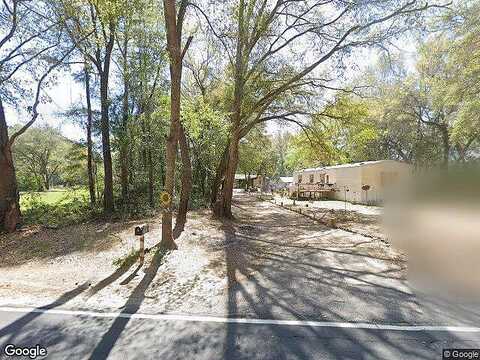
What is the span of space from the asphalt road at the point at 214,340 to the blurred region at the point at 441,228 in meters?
1.51

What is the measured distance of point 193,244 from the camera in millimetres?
8578

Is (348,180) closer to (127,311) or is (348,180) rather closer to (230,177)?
(230,177)

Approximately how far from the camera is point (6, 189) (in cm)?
1143

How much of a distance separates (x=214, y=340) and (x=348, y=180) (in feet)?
69.4

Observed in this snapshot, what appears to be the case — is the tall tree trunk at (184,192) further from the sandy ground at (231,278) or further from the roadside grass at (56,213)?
the roadside grass at (56,213)

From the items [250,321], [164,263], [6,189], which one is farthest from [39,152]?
[250,321]

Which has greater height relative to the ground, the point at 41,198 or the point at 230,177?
the point at 230,177

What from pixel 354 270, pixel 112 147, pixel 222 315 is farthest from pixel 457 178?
pixel 112 147

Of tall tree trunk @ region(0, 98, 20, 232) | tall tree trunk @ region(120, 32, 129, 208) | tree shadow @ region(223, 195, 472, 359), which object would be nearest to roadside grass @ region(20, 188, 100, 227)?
tall tree trunk @ region(0, 98, 20, 232)

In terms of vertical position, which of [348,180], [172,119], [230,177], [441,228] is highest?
[172,119]

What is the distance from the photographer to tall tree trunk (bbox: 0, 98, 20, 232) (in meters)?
11.3

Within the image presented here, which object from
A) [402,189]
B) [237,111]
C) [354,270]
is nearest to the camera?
[402,189]

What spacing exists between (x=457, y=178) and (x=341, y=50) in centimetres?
964

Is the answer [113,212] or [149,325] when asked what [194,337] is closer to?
[149,325]
